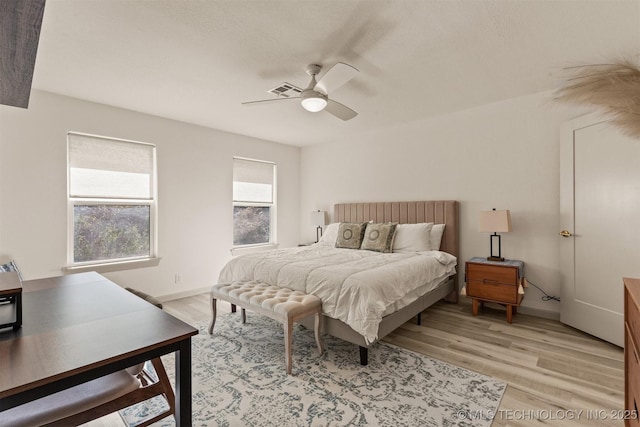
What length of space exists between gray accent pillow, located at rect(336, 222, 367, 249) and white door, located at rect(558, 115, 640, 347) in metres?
2.24

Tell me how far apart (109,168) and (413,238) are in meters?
3.92

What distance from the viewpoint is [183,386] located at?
108 cm

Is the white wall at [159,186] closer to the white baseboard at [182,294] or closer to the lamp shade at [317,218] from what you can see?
the white baseboard at [182,294]

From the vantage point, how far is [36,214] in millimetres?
3170

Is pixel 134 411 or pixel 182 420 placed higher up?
pixel 182 420

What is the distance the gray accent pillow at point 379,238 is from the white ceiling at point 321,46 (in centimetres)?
160

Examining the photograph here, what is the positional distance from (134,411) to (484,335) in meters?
2.96

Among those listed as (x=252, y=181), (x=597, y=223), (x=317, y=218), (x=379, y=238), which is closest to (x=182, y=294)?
(x=252, y=181)

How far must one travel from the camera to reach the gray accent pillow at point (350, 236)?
4.19 meters

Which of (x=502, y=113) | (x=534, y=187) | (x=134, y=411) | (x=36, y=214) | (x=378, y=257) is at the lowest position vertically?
(x=134, y=411)

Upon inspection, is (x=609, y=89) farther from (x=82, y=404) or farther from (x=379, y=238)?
(x=379, y=238)

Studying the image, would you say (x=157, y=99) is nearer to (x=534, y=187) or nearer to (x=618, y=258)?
(x=534, y=187)

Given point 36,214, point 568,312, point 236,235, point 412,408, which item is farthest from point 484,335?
point 36,214

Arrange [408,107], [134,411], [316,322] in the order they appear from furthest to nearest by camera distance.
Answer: [408,107] < [316,322] < [134,411]
